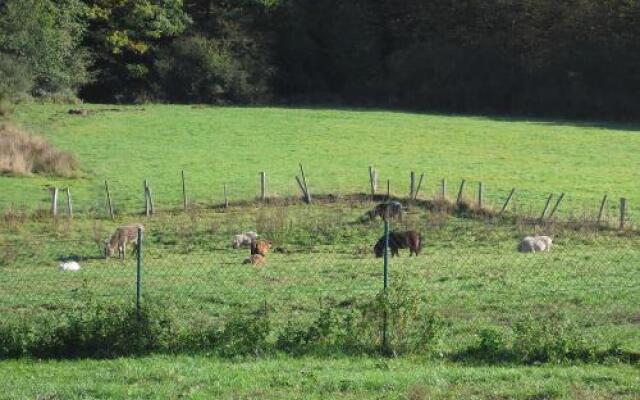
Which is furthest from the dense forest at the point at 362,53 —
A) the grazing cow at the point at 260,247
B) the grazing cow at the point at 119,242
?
the grazing cow at the point at 260,247

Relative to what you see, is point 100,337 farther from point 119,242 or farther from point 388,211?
point 388,211

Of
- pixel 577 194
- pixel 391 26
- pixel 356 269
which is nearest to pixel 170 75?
pixel 391 26

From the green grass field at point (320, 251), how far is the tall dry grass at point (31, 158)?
1.11 metres

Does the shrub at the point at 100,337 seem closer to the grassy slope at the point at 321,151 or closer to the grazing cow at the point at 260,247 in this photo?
the grazing cow at the point at 260,247

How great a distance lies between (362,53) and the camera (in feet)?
269

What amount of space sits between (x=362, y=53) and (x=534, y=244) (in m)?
54.6

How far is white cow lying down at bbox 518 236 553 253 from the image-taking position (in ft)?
94.0

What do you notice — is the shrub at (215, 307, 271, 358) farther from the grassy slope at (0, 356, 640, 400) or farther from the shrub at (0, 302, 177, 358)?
the shrub at (0, 302, 177, 358)

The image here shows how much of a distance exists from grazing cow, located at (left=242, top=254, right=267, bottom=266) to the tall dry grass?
20.6 m

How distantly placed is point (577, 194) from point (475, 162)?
420 inches

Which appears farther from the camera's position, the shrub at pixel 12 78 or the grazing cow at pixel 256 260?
the shrub at pixel 12 78

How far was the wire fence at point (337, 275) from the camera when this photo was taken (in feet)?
59.3

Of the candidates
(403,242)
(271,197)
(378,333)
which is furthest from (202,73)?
(378,333)

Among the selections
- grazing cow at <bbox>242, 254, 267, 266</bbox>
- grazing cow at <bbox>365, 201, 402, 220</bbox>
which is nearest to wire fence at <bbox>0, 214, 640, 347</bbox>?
grazing cow at <bbox>242, 254, 267, 266</bbox>
